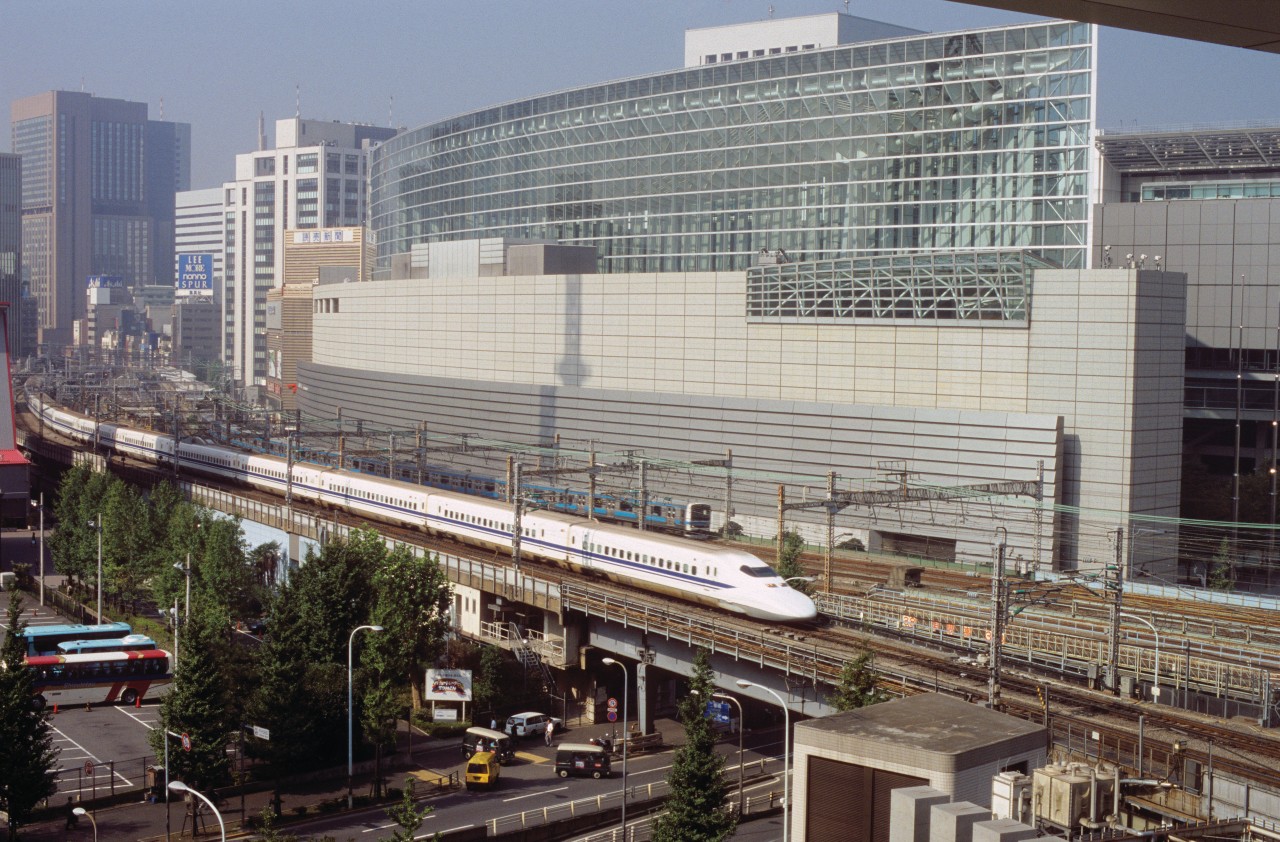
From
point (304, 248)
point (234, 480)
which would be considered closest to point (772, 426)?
point (234, 480)

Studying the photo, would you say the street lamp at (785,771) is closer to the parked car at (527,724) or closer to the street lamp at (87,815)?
the parked car at (527,724)

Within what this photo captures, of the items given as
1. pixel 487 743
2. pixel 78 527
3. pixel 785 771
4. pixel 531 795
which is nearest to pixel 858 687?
pixel 785 771

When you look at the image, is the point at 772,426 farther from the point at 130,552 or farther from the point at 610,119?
the point at 610,119

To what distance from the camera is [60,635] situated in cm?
4975

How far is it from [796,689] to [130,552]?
38.3 meters

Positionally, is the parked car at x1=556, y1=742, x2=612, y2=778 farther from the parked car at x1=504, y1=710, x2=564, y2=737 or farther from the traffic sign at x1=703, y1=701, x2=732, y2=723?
the parked car at x1=504, y1=710, x2=564, y2=737

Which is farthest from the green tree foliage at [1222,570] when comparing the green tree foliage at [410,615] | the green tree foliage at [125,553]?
the green tree foliage at [125,553]

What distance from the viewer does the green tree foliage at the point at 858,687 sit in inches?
1202

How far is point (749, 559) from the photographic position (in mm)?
42562

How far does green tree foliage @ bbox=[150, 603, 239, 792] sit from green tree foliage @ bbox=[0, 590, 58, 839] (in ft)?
10.5

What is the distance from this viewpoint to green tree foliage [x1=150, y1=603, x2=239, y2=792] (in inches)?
1455

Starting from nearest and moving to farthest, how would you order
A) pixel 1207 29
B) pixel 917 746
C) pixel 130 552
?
pixel 1207 29, pixel 917 746, pixel 130 552

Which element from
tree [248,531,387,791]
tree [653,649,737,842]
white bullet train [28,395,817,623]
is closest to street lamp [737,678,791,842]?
tree [653,649,737,842]

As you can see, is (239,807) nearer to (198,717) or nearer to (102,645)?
(198,717)
